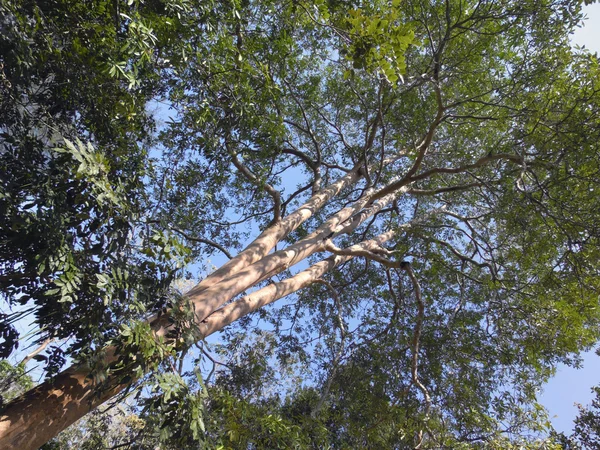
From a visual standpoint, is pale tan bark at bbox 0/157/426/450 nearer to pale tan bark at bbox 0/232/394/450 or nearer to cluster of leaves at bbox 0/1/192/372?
pale tan bark at bbox 0/232/394/450

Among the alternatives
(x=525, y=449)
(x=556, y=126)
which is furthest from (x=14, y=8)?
(x=525, y=449)

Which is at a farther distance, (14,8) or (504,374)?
(504,374)

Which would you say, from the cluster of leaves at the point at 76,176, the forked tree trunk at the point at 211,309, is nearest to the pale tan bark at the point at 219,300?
the forked tree trunk at the point at 211,309

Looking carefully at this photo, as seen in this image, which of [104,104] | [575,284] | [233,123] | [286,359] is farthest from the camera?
[286,359]

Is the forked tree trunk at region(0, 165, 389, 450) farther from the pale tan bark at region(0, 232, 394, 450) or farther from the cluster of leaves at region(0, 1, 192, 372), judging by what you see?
the cluster of leaves at region(0, 1, 192, 372)

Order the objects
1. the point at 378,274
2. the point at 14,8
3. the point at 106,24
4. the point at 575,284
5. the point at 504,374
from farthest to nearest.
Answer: the point at 378,274 → the point at 504,374 → the point at 575,284 → the point at 106,24 → the point at 14,8

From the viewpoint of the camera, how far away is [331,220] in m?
6.54

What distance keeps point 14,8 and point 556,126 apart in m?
5.55

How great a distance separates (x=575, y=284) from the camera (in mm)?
6238

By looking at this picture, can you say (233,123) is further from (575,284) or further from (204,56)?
(575,284)

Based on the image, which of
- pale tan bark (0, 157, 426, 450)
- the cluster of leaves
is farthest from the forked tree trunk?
the cluster of leaves

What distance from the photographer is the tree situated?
8.87ft

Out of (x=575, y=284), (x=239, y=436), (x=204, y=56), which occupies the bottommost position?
(x=575, y=284)

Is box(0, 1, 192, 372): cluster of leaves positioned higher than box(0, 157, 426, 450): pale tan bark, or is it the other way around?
box(0, 1, 192, 372): cluster of leaves
